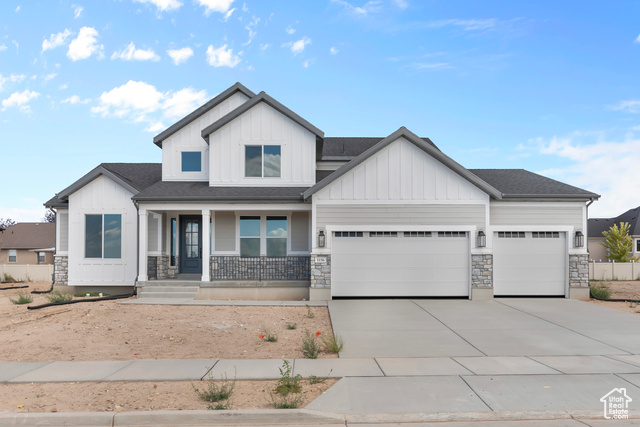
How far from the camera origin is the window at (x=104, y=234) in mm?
16234

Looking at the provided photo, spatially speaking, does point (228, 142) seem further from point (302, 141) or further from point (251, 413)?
point (251, 413)

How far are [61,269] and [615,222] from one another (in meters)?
50.6

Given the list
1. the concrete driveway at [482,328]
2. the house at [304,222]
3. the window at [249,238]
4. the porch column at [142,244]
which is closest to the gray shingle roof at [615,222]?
the house at [304,222]

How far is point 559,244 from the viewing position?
14914 millimetres

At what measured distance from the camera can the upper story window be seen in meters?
16.5

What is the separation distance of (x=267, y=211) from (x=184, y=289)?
4156 mm

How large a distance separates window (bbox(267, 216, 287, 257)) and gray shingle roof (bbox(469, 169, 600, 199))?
318 inches

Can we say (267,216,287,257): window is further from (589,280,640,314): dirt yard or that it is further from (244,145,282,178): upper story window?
(589,280,640,314): dirt yard

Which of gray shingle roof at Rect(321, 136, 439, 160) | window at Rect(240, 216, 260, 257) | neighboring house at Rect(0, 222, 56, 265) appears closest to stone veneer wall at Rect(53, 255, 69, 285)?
window at Rect(240, 216, 260, 257)

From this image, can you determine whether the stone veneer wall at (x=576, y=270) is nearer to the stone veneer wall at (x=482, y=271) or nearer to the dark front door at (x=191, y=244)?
the stone veneer wall at (x=482, y=271)

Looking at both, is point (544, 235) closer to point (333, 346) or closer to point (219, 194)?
point (333, 346)

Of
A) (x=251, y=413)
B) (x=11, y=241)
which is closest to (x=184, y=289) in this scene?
(x=251, y=413)

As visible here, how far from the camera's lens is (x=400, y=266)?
14.6m

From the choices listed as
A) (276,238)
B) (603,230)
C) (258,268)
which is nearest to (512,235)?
(276,238)
